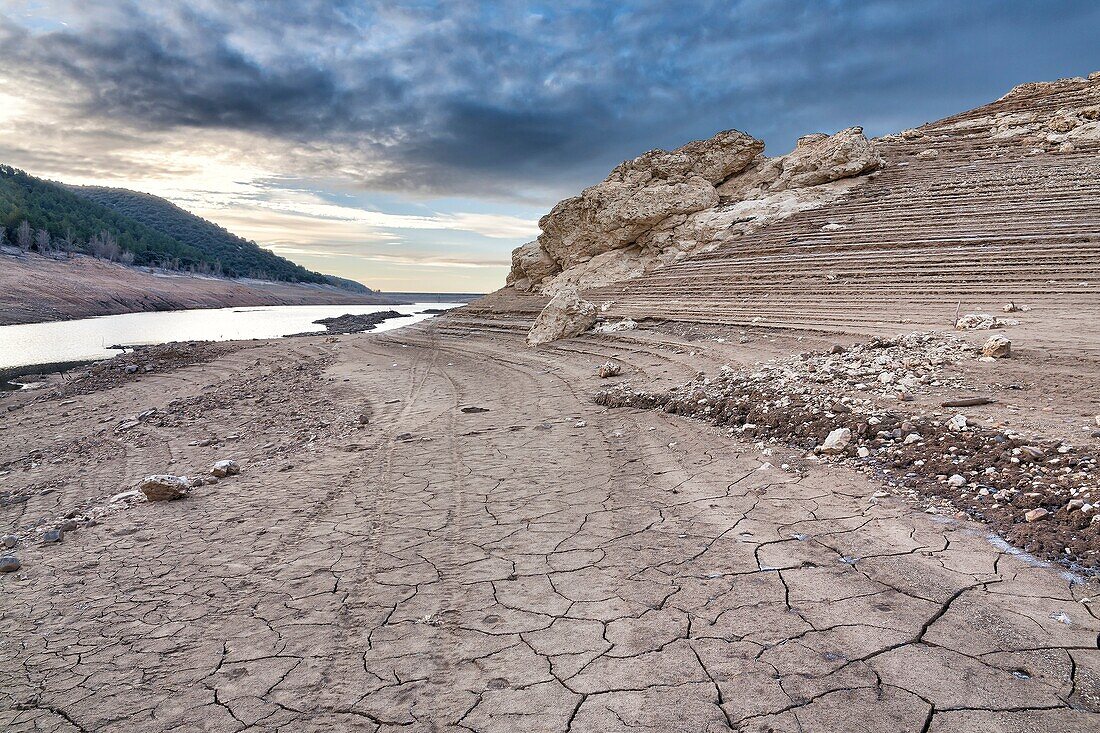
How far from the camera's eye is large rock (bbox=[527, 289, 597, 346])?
42.5 feet

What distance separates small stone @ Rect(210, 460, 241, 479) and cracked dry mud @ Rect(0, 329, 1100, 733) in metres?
0.29

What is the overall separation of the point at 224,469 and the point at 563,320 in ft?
28.9

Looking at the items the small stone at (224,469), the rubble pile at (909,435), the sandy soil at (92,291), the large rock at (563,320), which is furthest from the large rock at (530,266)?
the sandy soil at (92,291)

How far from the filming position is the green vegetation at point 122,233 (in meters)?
58.8

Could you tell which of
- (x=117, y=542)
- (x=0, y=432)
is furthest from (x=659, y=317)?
(x=0, y=432)

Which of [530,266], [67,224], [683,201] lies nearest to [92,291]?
[67,224]

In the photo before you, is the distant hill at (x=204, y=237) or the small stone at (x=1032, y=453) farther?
the distant hill at (x=204, y=237)

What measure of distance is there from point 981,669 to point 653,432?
3.56 meters

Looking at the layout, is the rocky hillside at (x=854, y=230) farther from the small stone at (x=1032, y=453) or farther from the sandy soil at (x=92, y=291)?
the sandy soil at (x=92, y=291)

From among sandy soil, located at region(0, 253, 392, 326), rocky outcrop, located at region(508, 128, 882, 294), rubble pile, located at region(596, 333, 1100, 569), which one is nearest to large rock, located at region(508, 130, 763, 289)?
rocky outcrop, located at region(508, 128, 882, 294)

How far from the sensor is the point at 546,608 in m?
2.49

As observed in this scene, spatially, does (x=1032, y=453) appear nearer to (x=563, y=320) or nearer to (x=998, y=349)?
(x=998, y=349)

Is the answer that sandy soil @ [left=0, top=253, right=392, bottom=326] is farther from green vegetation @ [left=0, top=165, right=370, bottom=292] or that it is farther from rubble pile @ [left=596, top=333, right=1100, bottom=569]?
rubble pile @ [left=596, top=333, right=1100, bottom=569]

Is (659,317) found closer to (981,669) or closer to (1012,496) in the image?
(1012,496)
